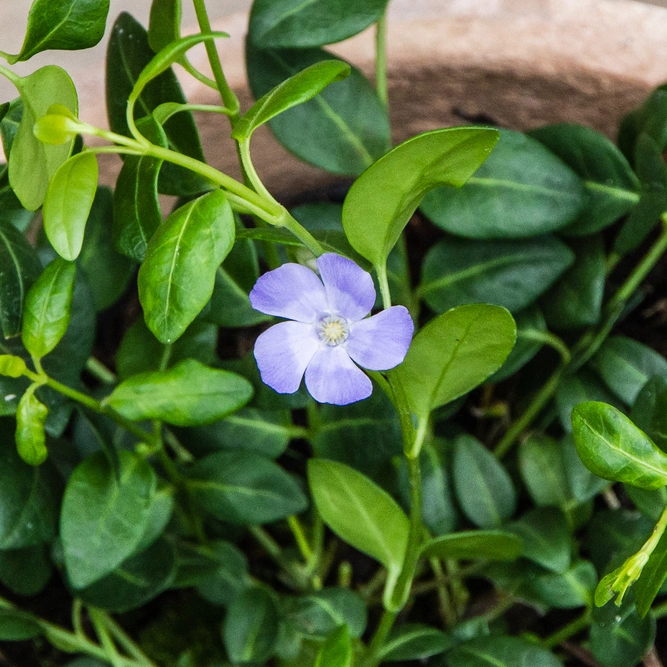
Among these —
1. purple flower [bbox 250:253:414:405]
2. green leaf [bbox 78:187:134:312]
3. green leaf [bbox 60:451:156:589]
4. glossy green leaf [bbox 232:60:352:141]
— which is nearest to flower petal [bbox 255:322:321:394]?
purple flower [bbox 250:253:414:405]

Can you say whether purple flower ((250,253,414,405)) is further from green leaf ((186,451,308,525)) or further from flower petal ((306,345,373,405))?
green leaf ((186,451,308,525))

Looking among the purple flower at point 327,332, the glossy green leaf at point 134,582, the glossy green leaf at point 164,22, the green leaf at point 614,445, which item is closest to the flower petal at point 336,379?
the purple flower at point 327,332

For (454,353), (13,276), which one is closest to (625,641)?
(454,353)

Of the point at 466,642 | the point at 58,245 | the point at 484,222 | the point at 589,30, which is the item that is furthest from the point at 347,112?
the point at 466,642

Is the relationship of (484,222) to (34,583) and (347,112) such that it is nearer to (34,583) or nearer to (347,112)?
(347,112)

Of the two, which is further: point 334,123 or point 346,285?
point 334,123

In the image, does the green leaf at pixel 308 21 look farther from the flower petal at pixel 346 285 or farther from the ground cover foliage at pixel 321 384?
the flower petal at pixel 346 285

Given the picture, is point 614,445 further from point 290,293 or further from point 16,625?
point 16,625
